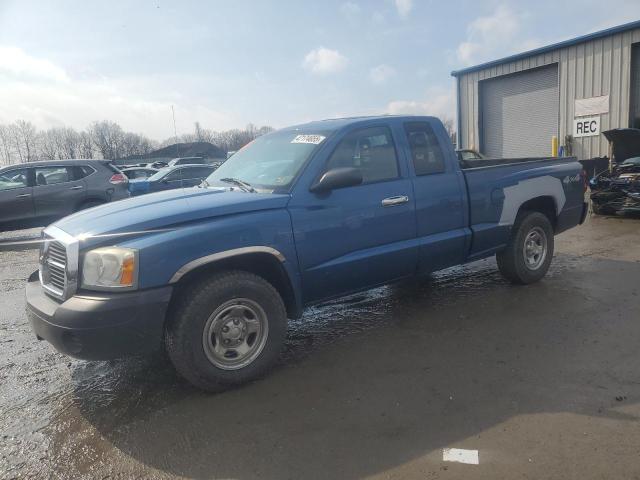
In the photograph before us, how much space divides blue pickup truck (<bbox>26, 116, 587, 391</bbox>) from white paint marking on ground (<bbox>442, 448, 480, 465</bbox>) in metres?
1.44

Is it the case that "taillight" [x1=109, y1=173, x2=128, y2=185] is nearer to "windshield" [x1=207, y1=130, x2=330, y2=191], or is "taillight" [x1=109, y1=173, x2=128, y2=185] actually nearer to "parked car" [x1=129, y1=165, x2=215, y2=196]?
"parked car" [x1=129, y1=165, x2=215, y2=196]

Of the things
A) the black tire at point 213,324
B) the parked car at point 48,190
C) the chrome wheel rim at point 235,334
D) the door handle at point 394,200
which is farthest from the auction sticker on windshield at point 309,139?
the parked car at point 48,190

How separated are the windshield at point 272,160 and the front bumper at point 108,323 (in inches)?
52.5

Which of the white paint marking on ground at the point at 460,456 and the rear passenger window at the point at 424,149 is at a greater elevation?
the rear passenger window at the point at 424,149

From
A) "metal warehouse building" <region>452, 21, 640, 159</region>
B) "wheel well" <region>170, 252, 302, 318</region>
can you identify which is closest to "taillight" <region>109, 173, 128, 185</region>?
"wheel well" <region>170, 252, 302, 318</region>

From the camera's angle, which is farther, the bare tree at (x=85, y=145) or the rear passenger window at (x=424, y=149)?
the bare tree at (x=85, y=145)

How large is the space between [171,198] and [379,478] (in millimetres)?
2519

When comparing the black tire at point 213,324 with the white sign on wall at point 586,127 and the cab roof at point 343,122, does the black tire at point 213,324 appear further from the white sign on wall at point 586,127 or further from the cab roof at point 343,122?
the white sign on wall at point 586,127

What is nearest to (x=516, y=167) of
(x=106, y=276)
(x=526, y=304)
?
(x=526, y=304)

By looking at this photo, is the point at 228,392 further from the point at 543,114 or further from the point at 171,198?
the point at 543,114

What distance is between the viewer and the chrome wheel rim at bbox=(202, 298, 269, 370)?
3.40m

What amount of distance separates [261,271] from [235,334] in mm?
538

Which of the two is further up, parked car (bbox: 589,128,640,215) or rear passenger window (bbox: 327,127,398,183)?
rear passenger window (bbox: 327,127,398,183)

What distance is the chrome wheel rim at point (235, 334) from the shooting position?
11.2 feet
